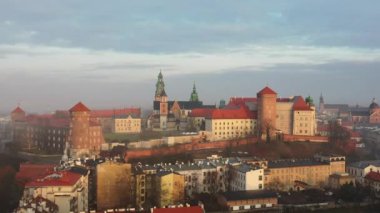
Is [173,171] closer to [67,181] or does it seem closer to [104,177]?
[104,177]

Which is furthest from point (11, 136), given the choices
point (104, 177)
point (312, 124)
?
point (312, 124)

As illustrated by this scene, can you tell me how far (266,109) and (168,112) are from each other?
1622 cm

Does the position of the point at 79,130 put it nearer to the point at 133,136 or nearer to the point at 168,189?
the point at 133,136

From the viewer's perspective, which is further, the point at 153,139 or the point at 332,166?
the point at 153,139

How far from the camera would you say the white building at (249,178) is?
121ft

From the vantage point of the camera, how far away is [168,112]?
2739 inches

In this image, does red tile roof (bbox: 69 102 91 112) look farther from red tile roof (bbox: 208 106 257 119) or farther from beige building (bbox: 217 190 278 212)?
beige building (bbox: 217 190 278 212)

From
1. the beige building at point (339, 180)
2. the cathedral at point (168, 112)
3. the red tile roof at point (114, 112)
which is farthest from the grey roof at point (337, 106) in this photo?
the beige building at point (339, 180)

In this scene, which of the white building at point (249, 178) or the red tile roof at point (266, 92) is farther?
the red tile roof at point (266, 92)

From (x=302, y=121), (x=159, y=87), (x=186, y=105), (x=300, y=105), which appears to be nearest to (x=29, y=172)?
(x=302, y=121)

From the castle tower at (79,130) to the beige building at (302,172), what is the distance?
1903cm

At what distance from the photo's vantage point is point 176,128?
6506 centimetres

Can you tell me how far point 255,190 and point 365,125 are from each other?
61.0 m

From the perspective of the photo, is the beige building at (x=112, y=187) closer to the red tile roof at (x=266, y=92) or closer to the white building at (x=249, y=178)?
the white building at (x=249, y=178)
